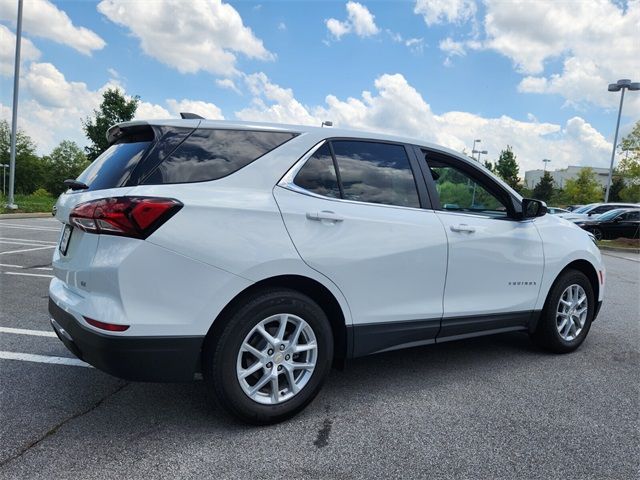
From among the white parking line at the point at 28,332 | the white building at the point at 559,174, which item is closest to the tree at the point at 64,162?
the white parking line at the point at 28,332

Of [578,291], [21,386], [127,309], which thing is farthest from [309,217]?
[578,291]

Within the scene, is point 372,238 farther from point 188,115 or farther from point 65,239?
point 65,239

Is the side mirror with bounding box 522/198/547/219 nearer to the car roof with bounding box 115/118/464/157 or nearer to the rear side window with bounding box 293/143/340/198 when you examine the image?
the car roof with bounding box 115/118/464/157

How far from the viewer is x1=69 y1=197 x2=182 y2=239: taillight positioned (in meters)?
2.39

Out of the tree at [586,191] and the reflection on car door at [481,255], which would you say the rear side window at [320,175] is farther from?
the tree at [586,191]

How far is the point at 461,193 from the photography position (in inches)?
146

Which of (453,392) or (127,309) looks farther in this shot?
(453,392)

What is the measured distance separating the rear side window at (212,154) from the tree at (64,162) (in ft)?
284

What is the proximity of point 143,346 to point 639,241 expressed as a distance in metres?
21.2

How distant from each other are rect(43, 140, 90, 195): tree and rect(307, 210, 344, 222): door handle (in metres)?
86.8

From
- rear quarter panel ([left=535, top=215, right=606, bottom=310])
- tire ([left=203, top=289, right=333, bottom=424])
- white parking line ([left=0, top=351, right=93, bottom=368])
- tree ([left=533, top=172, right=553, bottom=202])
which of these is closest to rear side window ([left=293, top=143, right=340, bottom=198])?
tire ([left=203, top=289, right=333, bottom=424])

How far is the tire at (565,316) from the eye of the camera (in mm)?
4157

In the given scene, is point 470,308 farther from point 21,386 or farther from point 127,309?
→ point 21,386

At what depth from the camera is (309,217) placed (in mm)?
2828
